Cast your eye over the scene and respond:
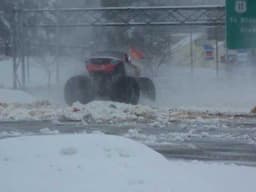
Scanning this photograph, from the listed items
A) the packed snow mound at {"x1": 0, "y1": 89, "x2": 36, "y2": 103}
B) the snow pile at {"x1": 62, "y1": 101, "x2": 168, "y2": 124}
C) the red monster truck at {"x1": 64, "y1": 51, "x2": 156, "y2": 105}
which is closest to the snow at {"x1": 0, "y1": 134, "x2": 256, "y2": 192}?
the snow pile at {"x1": 62, "y1": 101, "x2": 168, "y2": 124}

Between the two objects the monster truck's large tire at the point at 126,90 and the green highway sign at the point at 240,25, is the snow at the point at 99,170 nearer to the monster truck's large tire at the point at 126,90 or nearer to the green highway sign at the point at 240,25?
the green highway sign at the point at 240,25

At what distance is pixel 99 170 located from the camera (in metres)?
9.42

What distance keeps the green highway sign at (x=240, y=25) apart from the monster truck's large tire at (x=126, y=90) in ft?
16.0

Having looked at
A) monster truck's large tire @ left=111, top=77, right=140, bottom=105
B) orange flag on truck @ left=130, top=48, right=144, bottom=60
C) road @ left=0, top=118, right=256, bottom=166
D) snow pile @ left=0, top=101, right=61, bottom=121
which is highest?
orange flag on truck @ left=130, top=48, right=144, bottom=60

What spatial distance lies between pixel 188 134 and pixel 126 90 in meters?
10.9

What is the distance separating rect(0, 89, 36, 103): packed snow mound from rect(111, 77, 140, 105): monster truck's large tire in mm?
3554

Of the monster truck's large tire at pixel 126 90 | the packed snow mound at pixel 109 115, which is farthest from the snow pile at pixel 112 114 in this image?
the monster truck's large tire at pixel 126 90

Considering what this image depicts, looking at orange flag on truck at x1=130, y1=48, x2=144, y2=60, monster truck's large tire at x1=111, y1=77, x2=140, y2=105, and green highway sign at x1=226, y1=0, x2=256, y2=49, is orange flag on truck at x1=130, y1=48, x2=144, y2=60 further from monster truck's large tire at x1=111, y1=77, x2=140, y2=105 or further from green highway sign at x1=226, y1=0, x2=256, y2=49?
green highway sign at x1=226, y1=0, x2=256, y2=49

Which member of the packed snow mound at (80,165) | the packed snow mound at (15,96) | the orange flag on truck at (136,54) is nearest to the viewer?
the packed snow mound at (80,165)

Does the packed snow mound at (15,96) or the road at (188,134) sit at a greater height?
the packed snow mound at (15,96)

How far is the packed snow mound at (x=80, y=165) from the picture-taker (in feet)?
28.2

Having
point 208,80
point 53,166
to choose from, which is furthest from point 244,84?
point 53,166

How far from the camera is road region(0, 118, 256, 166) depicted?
1470 cm

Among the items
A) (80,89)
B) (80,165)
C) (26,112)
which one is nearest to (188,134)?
(26,112)
